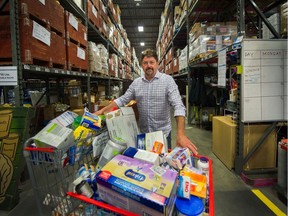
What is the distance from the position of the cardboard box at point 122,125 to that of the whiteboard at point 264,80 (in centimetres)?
176

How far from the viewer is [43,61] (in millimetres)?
2422

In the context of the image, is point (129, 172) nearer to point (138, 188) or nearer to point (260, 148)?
point (138, 188)

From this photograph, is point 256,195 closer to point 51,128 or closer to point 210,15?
point 51,128

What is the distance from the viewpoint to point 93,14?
14.5 ft

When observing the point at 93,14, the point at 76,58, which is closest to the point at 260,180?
the point at 76,58

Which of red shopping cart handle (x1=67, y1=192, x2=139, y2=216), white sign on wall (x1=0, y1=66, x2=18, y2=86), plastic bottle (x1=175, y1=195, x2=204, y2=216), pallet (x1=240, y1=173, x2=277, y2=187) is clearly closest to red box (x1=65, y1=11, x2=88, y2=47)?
white sign on wall (x1=0, y1=66, x2=18, y2=86)

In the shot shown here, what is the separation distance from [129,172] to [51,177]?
0.42 meters

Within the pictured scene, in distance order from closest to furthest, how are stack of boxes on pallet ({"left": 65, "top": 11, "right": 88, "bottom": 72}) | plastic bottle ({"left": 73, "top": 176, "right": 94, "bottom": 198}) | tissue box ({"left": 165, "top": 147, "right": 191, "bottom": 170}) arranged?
1. plastic bottle ({"left": 73, "top": 176, "right": 94, "bottom": 198})
2. tissue box ({"left": 165, "top": 147, "right": 191, "bottom": 170})
3. stack of boxes on pallet ({"left": 65, "top": 11, "right": 88, "bottom": 72})

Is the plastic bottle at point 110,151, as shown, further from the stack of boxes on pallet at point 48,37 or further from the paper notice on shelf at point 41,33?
the paper notice on shelf at point 41,33

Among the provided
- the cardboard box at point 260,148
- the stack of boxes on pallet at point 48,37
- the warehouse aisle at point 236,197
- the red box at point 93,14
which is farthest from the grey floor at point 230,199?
the red box at point 93,14

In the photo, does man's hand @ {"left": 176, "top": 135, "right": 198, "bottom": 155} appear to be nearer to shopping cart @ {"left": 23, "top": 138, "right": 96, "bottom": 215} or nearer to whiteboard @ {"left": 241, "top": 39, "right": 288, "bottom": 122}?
shopping cart @ {"left": 23, "top": 138, "right": 96, "bottom": 215}

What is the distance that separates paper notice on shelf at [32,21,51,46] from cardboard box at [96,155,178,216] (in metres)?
1.86

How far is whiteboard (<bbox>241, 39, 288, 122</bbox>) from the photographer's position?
2.57 metres

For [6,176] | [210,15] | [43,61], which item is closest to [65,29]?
[43,61]
